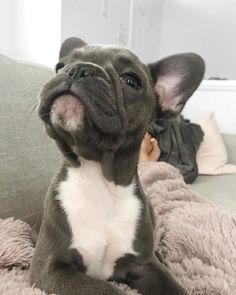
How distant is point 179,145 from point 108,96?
6.49ft

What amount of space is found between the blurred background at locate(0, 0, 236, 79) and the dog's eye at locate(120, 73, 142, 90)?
1409mm

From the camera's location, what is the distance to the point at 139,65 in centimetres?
104

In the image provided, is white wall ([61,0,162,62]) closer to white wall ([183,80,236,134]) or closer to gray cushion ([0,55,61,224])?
white wall ([183,80,236,134])

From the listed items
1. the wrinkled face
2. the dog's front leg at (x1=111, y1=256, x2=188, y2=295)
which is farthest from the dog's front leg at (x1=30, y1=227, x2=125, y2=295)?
the wrinkled face

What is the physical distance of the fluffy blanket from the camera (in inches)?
39.2

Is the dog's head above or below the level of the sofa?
above

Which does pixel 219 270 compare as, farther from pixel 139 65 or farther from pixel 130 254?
pixel 139 65

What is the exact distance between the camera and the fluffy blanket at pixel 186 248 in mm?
995

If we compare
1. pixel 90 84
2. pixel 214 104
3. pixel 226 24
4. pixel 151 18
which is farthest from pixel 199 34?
pixel 90 84

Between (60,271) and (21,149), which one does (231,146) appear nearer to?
(21,149)

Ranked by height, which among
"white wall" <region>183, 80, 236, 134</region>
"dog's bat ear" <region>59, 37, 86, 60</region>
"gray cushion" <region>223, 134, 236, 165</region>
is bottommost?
"gray cushion" <region>223, 134, 236, 165</region>

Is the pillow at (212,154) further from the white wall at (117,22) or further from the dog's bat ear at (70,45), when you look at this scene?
the dog's bat ear at (70,45)

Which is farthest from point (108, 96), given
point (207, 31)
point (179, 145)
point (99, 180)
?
point (207, 31)

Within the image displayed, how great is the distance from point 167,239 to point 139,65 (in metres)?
0.54
